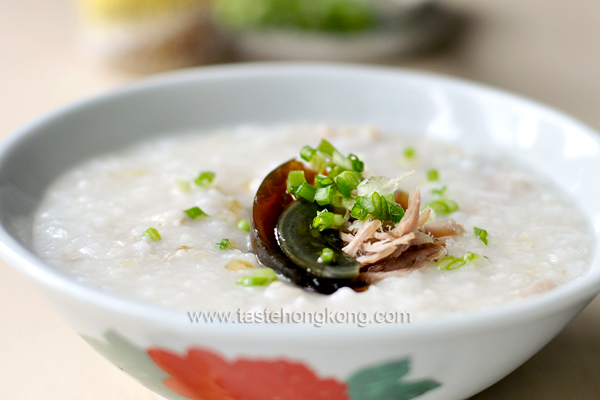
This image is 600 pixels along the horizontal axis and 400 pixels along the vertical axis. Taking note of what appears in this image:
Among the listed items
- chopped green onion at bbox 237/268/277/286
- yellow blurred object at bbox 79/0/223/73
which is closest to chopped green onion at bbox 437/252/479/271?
chopped green onion at bbox 237/268/277/286

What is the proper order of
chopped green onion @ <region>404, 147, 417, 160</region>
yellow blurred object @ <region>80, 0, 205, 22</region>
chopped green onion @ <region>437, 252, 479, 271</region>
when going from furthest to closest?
yellow blurred object @ <region>80, 0, 205, 22</region>, chopped green onion @ <region>404, 147, 417, 160</region>, chopped green onion @ <region>437, 252, 479, 271</region>

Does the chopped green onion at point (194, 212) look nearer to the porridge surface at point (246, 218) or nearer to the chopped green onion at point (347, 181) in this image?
the porridge surface at point (246, 218)

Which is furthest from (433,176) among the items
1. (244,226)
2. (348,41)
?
(348,41)

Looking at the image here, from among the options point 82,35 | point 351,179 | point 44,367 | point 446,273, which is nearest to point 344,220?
point 351,179

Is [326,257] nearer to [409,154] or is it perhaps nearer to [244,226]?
[244,226]

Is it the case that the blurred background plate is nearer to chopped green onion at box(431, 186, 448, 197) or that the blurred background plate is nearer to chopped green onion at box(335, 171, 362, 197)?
chopped green onion at box(431, 186, 448, 197)

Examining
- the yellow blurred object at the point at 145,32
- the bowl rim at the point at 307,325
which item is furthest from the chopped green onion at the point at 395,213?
the yellow blurred object at the point at 145,32

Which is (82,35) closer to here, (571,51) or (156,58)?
(156,58)

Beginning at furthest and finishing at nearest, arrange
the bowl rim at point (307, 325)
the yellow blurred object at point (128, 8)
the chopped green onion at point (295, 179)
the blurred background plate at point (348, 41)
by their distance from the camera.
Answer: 1. the blurred background plate at point (348, 41)
2. the yellow blurred object at point (128, 8)
3. the chopped green onion at point (295, 179)
4. the bowl rim at point (307, 325)

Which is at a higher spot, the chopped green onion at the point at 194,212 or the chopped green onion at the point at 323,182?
the chopped green onion at the point at 323,182
